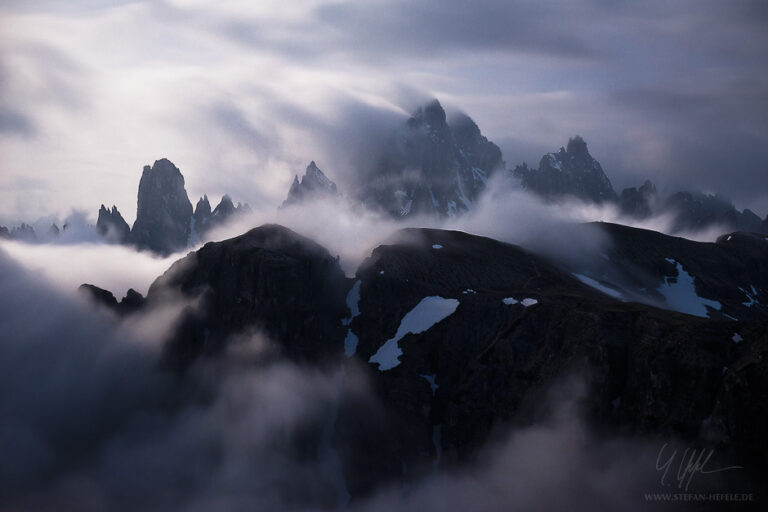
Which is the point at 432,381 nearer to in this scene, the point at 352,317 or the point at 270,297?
the point at 352,317

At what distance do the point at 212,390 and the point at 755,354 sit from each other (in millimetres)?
139325

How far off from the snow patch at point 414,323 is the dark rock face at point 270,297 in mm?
16754

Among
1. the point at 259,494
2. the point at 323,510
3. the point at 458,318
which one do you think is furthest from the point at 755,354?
the point at 259,494

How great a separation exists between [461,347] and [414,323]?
54.3ft

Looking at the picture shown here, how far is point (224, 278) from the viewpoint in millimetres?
193375

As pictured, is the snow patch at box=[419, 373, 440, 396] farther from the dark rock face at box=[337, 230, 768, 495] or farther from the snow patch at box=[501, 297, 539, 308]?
the snow patch at box=[501, 297, 539, 308]

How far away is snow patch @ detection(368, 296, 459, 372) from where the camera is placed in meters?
166
